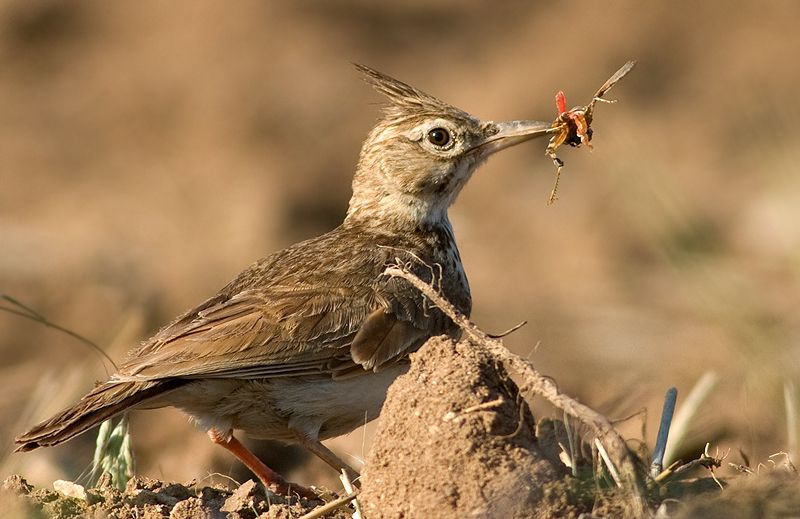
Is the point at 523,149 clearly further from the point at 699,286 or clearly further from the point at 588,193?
the point at 699,286

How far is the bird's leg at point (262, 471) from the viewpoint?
18.0ft

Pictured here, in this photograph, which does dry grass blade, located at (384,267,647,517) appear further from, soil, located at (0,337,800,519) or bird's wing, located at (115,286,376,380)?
bird's wing, located at (115,286,376,380)

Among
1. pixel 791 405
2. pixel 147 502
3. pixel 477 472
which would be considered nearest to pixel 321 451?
pixel 147 502

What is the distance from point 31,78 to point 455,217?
502cm

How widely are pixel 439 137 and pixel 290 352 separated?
1751 millimetres

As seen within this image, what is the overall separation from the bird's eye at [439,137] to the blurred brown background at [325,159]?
1.49m

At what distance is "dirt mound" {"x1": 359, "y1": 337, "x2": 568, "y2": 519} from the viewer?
13.0 ft

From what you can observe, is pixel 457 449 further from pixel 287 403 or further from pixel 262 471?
pixel 262 471

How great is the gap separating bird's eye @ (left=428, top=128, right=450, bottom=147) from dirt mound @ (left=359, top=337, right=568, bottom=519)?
105 inches

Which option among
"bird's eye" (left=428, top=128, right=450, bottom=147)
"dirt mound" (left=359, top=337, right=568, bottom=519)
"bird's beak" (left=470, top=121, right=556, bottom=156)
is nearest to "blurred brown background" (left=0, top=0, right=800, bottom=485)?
"bird's beak" (left=470, top=121, right=556, bottom=156)

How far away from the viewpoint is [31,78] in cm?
1427

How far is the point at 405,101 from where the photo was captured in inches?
278

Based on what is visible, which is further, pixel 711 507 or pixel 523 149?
pixel 523 149

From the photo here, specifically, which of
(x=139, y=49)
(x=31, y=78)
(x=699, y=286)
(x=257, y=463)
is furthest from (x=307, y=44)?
(x=699, y=286)
